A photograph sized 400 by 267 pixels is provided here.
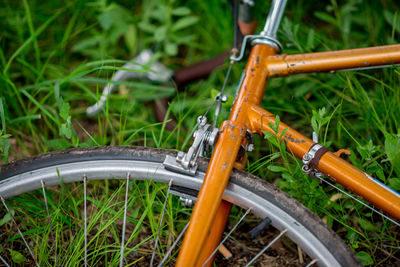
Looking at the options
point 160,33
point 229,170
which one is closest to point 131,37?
point 160,33

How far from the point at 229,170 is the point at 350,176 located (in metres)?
0.34

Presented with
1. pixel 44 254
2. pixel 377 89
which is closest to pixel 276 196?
pixel 44 254

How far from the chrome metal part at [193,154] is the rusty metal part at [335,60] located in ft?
1.21

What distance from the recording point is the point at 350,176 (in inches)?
36.9

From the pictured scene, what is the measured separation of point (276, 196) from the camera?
3.10 feet

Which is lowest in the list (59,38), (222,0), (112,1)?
(59,38)

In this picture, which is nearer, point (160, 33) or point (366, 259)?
point (366, 259)

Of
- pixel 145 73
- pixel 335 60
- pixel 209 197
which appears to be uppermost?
pixel 145 73

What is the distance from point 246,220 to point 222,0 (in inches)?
56.6

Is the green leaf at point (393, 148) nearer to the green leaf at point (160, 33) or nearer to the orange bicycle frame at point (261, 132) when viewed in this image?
the orange bicycle frame at point (261, 132)

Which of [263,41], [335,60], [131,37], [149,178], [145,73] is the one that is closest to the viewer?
[149,178]

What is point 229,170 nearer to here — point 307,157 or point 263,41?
point 307,157

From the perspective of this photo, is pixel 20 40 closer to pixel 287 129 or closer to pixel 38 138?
pixel 38 138

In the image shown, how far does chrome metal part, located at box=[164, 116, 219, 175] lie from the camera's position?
0.97 meters
